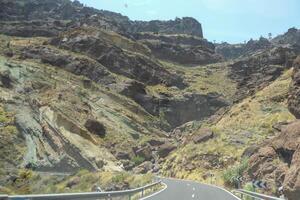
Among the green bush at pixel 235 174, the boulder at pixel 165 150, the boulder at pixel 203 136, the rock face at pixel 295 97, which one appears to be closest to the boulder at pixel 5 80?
the boulder at pixel 203 136

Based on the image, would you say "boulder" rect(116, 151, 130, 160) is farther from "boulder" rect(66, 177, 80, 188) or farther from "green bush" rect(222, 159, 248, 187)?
"boulder" rect(66, 177, 80, 188)

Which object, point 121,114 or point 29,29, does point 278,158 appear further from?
point 29,29

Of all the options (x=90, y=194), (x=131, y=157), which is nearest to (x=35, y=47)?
(x=131, y=157)

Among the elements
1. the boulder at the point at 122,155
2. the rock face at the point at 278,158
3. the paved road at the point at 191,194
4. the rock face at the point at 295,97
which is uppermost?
the rock face at the point at 295,97

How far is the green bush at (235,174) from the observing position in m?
43.3

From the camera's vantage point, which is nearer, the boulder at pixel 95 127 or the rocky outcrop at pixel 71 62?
the boulder at pixel 95 127

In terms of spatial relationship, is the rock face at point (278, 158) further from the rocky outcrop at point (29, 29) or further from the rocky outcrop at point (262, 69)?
the rocky outcrop at point (29, 29)

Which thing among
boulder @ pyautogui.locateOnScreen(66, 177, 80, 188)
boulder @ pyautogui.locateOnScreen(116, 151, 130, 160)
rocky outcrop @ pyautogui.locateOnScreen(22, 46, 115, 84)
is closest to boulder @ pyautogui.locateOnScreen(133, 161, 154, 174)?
boulder @ pyautogui.locateOnScreen(116, 151, 130, 160)

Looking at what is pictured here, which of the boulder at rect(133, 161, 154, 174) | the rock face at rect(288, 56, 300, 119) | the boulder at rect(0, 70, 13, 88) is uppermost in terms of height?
the boulder at rect(0, 70, 13, 88)

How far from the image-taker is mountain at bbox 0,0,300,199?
4712 cm

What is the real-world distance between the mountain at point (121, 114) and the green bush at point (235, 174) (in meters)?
0.26

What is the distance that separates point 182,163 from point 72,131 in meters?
15.9

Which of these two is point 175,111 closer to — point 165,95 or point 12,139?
point 165,95

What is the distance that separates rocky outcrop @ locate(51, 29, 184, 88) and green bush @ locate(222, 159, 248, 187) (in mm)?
95417
